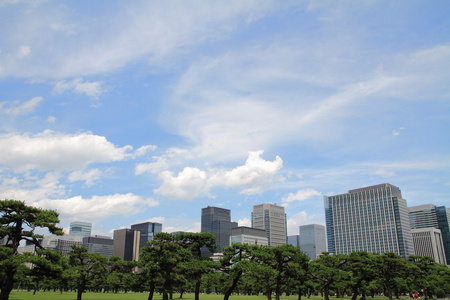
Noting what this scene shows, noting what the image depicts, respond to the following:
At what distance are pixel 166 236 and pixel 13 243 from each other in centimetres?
1754

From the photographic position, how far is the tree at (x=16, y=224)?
22344 mm

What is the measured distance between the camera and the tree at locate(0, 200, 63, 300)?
22.3 meters

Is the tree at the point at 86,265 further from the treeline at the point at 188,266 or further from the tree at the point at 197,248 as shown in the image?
the tree at the point at 197,248

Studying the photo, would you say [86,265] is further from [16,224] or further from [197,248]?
[16,224]

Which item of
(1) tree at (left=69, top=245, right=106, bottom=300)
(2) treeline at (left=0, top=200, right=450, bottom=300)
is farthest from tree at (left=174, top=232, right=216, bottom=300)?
(1) tree at (left=69, top=245, right=106, bottom=300)

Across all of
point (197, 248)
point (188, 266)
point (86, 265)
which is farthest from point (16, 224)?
point (86, 265)

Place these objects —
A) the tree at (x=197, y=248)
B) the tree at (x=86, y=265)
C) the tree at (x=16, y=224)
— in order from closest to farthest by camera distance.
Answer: the tree at (x=16, y=224) < the tree at (x=197, y=248) < the tree at (x=86, y=265)

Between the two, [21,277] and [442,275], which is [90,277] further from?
[442,275]

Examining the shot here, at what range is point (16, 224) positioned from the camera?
2362 cm

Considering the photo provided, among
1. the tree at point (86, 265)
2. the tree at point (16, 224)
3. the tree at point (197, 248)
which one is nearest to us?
the tree at point (16, 224)

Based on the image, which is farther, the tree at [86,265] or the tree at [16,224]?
the tree at [86,265]

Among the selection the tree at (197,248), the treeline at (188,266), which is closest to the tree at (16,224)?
the treeline at (188,266)

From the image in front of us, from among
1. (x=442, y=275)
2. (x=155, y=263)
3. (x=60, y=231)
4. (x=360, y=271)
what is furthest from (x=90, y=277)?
(x=442, y=275)

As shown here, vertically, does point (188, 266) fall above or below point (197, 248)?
below
